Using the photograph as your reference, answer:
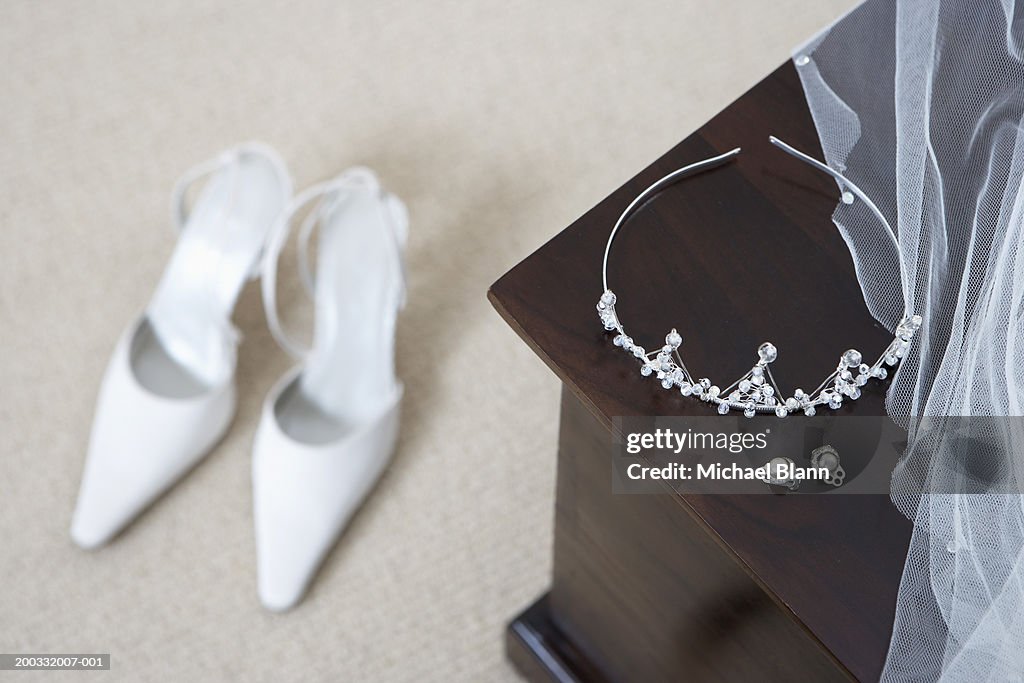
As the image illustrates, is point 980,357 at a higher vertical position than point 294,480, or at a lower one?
higher

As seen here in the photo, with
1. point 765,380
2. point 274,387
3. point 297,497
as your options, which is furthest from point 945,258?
point 274,387

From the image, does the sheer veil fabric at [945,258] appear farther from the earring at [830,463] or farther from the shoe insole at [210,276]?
the shoe insole at [210,276]

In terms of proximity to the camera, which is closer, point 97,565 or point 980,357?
point 980,357

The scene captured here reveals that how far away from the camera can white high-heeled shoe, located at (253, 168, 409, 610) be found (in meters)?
0.99

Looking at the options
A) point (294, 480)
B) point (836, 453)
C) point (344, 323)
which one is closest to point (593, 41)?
point (344, 323)

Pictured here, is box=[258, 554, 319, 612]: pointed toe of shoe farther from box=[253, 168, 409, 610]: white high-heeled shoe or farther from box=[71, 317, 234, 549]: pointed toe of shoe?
box=[71, 317, 234, 549]: pointed toe of shoe

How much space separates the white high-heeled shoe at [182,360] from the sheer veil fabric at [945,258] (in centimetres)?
65

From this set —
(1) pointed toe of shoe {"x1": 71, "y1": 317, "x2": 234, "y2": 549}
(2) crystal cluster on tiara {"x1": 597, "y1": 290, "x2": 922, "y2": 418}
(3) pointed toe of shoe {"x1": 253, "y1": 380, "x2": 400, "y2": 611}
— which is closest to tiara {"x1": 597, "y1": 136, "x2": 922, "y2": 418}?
(2) crystal cluster on tiara {"x1": 597, "y1": 290, "x2": 922, "y2": 418}

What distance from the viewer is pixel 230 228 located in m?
1.09

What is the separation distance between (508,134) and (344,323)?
36cm

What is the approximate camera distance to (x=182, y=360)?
1072 mm

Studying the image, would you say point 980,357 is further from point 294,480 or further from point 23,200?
point 23,200

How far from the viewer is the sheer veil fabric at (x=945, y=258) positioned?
Answer: 0.47m

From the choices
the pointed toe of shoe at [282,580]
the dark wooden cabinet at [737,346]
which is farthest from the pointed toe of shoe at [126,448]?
the dark wooden cabinet at [737,346]
